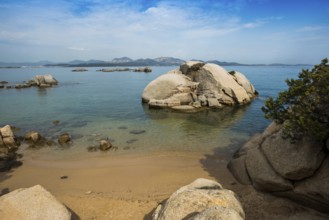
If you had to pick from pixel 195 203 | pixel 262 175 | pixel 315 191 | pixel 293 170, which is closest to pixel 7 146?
pixel 195 203

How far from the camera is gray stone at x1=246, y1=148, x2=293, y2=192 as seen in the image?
1006cm

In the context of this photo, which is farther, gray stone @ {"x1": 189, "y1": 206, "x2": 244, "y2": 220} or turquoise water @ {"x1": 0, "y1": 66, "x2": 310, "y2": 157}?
turquoise water @ {"x1": 0, "y1": 66, "x2": 310, "y2": 157}

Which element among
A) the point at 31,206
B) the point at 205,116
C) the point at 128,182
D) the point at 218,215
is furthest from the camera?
the point at 205,116

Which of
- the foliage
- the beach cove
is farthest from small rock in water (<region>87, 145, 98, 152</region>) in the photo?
the foliage

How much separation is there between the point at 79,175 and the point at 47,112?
2047 cm

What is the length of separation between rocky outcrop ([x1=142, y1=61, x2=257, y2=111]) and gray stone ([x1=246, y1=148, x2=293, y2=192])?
1934cm

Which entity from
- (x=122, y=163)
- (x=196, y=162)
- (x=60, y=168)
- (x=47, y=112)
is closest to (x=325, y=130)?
(x=196, y=162)

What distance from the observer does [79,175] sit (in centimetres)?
1412

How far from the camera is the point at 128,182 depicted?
13102 millimetres

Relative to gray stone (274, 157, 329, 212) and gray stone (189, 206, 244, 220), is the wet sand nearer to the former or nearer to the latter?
gray stone (274, 157, 329, 212)

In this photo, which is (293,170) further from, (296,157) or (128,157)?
(128,157)

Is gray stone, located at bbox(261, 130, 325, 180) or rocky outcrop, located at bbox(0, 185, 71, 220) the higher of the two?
gray stone, located at bbox(261, 130, 325, 180)

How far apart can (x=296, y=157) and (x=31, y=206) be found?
10.7m

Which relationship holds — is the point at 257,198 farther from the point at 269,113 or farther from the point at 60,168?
the point at 60,168
